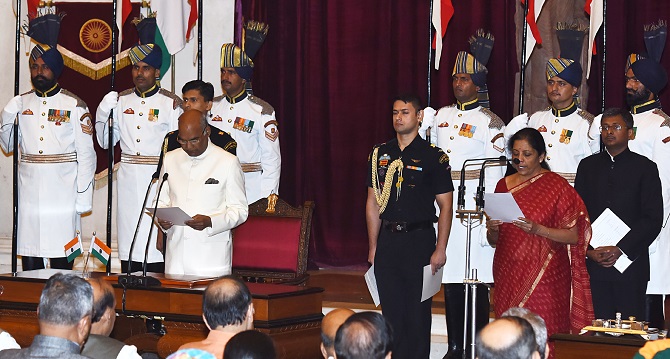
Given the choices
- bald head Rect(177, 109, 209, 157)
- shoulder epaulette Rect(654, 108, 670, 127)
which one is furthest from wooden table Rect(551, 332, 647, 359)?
bald head Rect(177, 109, 209, 157)

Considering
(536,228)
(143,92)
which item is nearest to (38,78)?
(143,92)

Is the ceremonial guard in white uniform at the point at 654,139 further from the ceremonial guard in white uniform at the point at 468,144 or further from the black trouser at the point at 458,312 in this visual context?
the black trouser at the point at 458,312

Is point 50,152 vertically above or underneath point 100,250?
above

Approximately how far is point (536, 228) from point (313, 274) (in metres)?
3.88

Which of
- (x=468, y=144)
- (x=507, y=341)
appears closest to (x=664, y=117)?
(x=468, y=144)

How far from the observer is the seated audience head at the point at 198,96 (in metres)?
7.28

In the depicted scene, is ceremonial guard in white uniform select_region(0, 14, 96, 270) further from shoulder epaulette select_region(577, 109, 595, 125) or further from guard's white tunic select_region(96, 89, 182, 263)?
shoulder epaulette select_region(577, 109, 595, 125)

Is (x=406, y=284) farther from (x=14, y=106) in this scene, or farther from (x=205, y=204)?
(x=14, y=106)

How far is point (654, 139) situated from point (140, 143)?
3537 mm

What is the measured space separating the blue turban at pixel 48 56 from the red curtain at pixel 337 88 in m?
2.11

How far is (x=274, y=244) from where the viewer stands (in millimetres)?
6754

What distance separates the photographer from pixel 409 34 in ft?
29.9

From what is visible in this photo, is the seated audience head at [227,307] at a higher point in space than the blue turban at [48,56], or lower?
lower

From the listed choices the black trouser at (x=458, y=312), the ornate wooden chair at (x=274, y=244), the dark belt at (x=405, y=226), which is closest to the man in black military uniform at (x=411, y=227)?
the dark belt at (x=405, y=226)
